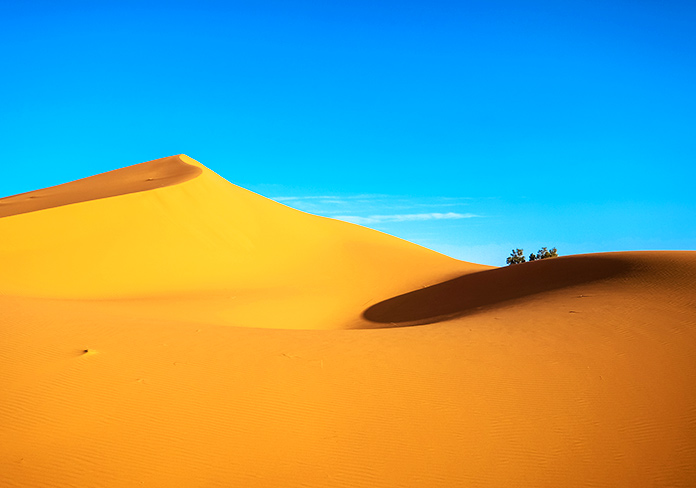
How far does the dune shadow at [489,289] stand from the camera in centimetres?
1611

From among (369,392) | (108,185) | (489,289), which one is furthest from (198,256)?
(369,392)

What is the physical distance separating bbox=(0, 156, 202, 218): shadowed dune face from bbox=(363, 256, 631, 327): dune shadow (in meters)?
17.7

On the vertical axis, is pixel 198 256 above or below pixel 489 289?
above

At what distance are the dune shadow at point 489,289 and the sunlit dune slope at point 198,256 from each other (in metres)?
1.57

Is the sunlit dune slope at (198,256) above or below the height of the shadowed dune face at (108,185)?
below

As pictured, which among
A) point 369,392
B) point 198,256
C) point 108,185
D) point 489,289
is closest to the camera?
point 369,392

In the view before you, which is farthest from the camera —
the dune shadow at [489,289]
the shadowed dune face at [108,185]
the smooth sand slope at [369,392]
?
the shadowed dune face at [108,185]

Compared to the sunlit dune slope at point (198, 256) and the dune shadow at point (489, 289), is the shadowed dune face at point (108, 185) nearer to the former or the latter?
the sunlit dune slope at point (198, 256)

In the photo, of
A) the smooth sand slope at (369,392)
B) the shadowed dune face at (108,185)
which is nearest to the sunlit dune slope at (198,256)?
the shadowed dune face at (108,185)

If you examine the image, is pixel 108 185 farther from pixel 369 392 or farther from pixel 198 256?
pixel 369 392

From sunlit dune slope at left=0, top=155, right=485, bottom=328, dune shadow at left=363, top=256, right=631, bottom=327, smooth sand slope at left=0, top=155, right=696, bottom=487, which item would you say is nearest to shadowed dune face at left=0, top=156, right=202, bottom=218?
sunlit dune slope at left=0, top=155, right=485, bottom=328

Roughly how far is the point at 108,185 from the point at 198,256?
13170mm

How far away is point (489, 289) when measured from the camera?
60.0 ft

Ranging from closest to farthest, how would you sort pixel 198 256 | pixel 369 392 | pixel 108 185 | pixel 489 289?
1. pixel 369 392
2. pixel 489 289
3. pixel 198 256
4. pixel 108 185
